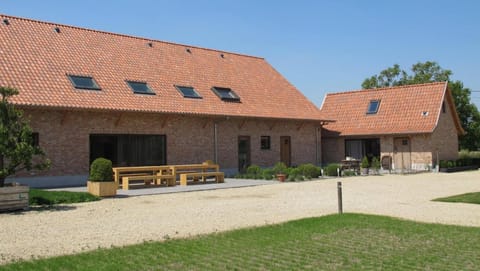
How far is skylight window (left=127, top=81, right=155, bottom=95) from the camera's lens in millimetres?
23141

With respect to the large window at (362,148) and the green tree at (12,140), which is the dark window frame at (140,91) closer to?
the green tree at (12,140)

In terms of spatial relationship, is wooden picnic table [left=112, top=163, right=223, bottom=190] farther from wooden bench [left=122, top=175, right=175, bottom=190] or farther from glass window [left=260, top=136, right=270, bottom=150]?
glass window [left=260, top=136, right=270, bottom=150]

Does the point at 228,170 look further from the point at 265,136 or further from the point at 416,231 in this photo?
the point at 416,231

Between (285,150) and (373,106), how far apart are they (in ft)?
26.9

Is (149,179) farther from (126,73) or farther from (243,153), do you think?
(243,153)

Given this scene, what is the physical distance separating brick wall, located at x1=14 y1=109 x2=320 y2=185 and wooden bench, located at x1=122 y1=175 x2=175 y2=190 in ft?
7.69

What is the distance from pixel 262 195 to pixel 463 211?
6.46m

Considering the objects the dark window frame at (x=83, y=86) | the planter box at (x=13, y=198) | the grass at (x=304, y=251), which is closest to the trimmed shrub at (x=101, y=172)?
the planter box at (x=13, y=198)

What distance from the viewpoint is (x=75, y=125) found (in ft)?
67.2

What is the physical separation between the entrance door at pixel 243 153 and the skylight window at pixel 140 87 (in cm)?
558

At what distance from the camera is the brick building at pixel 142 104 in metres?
20.0

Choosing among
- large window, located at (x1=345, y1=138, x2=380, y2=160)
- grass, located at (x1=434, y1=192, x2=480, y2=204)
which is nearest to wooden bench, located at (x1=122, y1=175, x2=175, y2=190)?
grass, located at (x1=434, y1=192, x2=480, y2=204)

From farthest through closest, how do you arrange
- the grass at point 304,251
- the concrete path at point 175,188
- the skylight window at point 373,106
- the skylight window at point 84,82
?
the skylight window at point 373,106, the skylight window at point 84,82, the concrete path at point 175,188, the grass at point 304,251

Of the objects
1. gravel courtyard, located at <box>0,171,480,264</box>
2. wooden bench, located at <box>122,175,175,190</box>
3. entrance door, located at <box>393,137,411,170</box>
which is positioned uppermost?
entrance door, located at <box>393,137,411,170</box>
